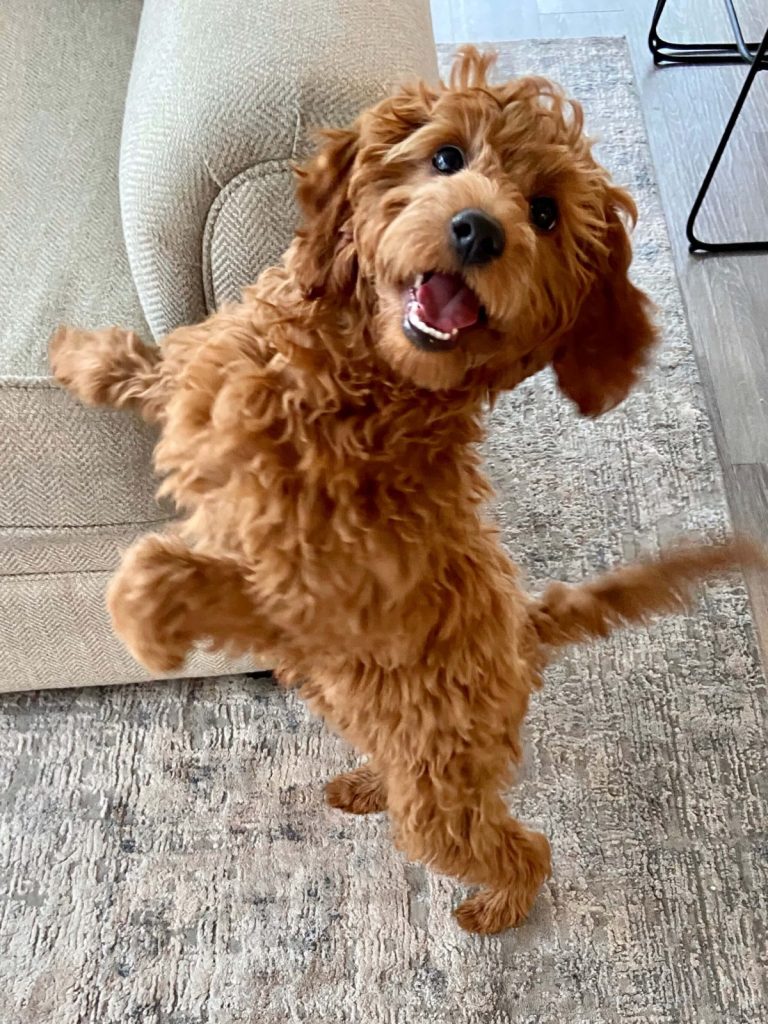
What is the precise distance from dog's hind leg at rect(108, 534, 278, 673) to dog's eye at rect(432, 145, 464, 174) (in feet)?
1.33

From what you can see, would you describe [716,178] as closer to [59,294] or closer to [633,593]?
[633,593]

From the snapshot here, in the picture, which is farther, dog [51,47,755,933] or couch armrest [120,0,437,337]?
couch armrest [120,0,437,337]

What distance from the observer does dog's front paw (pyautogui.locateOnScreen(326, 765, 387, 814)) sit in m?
1.38

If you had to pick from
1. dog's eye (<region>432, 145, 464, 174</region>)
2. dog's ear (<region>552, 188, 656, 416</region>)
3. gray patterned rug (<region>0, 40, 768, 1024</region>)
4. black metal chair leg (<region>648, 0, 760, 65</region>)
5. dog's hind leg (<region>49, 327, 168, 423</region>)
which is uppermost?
dog's eye (<region>432, 145, 464, 174</region>)

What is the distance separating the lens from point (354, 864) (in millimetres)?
1370

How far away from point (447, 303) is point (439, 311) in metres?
0.01

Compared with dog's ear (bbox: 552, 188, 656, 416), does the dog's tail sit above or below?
below

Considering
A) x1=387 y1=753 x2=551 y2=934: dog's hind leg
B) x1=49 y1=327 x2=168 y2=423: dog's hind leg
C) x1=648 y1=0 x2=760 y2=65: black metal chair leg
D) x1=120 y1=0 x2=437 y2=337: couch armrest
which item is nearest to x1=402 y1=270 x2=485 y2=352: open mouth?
x1=120 y1=0 x2=437 y2=337: couch armrest

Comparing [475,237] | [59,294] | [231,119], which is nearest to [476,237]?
[475,237]

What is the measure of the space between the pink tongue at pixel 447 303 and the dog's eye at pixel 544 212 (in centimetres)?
11

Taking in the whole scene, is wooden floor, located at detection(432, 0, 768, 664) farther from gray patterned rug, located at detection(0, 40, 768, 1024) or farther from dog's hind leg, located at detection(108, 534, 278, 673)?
dog's hind leg, located at detection(108, 534, 278, 673)

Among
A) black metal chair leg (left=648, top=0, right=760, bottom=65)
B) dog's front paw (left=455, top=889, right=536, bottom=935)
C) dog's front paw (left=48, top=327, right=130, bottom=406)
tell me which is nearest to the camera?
dog's front paw (left=48, top=327, right=130, bottom=406)

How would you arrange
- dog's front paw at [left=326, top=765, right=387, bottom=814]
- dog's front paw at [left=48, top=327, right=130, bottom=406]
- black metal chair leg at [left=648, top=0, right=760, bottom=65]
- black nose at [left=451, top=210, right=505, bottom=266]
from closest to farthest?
black nose at [left=451, top=210, right=505, bottom=266] → dog's front paw at [left=48, top=327, right=130, bottom=406] → dog's front paw at [left=326, top=765, right=387, bottom=814] → black metal chair leg at [left=648, top=0, right=760, bottom=65]

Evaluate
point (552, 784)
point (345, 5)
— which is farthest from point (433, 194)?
point (552, 784)
